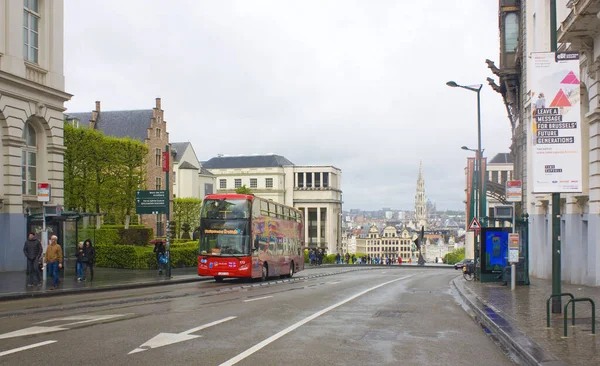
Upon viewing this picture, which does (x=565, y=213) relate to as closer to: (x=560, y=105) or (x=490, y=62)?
(x=560, y=105)

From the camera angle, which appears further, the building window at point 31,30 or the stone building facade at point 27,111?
the building window at point 31,30

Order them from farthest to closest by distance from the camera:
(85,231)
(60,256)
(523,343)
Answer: (85,231) < (60,256) < (523,343)

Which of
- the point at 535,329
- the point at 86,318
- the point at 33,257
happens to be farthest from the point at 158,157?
the point at 535,329

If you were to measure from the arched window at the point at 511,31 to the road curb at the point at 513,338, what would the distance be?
33.8m

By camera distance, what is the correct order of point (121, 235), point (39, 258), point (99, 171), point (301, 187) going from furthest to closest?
1. point (301, 187)
2. point (99, 171)
3. point (121, 235)
4. point (39, 258)

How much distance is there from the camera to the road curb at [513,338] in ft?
30.2

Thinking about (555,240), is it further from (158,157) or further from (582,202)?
(158,157)

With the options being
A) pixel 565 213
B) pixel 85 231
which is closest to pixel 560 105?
pixel 565 213

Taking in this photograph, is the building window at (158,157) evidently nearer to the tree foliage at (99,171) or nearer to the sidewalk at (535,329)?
the tree foliage at (99,171)

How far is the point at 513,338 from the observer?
11211 millimetres

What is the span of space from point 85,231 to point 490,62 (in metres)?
30.7

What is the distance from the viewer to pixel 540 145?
13.6 m

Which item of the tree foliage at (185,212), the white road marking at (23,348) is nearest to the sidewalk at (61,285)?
the white road marking at (23,348)

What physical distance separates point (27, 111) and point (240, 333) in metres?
22.8
